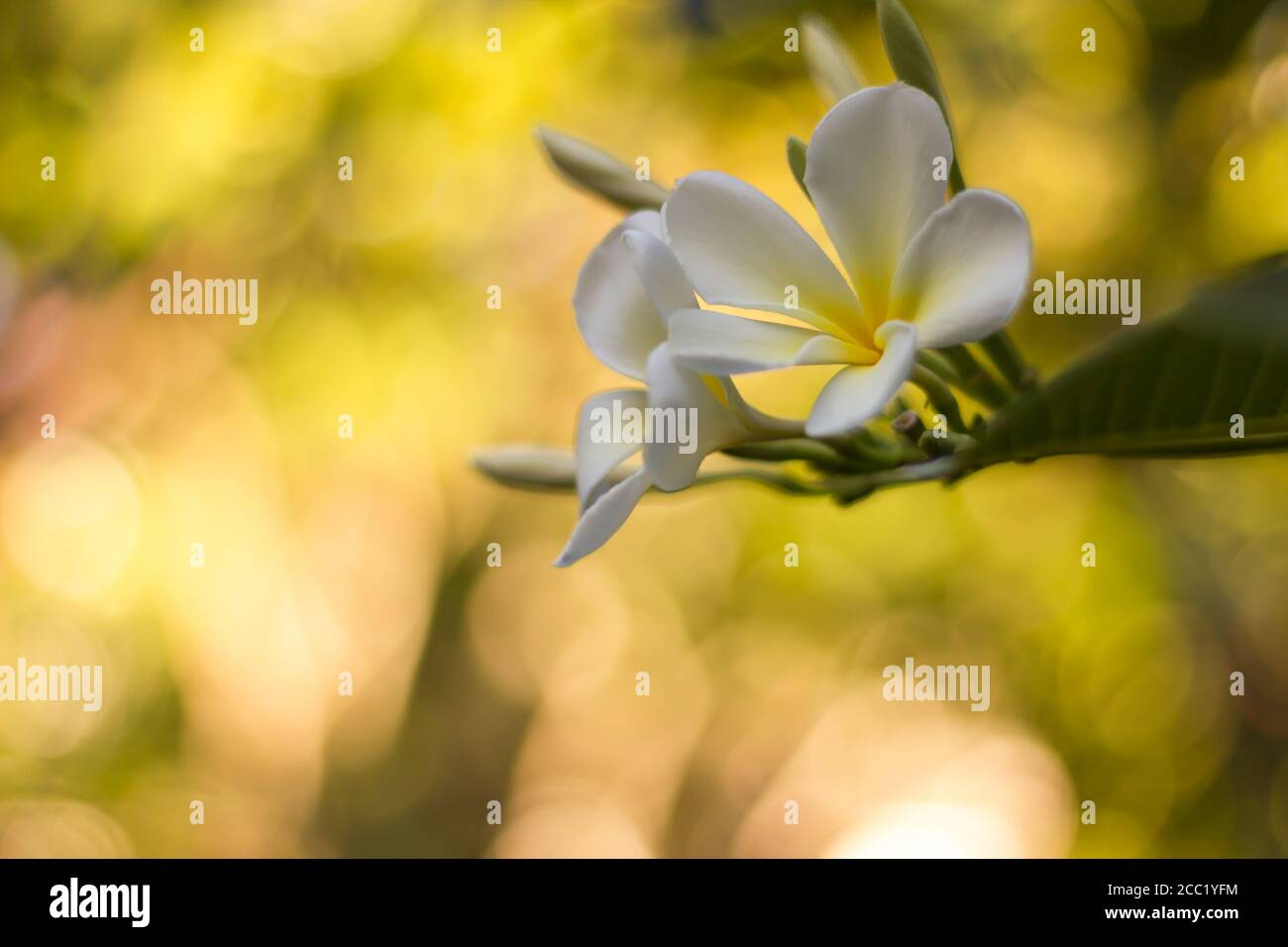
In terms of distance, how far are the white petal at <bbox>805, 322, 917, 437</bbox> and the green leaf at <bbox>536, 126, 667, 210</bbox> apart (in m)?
0.21

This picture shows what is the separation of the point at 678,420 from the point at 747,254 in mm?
66

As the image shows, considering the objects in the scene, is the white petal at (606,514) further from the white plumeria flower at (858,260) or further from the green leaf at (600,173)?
the green leaf at (600,173)

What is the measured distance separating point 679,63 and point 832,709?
1217 mm

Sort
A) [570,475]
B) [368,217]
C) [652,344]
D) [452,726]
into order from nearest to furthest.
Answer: [652,344]
[570,475]
[368,217]
[452,726]

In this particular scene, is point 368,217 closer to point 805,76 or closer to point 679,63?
point 679,63

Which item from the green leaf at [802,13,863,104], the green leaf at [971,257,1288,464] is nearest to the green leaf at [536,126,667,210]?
the green leaf at [802,13,863,104]

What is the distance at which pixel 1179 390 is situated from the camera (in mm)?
331

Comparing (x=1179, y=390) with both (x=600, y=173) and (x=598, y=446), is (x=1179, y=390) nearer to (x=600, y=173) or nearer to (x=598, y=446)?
(x=598, y=446)

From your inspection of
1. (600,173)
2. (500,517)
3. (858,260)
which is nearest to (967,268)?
(858,260)

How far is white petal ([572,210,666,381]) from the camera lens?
0.38m

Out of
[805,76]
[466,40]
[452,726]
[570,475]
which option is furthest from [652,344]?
[452,726]

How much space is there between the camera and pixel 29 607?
1.89 m

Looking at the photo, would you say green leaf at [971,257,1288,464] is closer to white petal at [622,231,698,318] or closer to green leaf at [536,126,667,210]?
white petal at [622,231,698,318]

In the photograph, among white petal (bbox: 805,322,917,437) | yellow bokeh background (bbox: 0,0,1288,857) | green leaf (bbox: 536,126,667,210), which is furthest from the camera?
yellow bokeh background (bbox: 0,0,1288,857)
